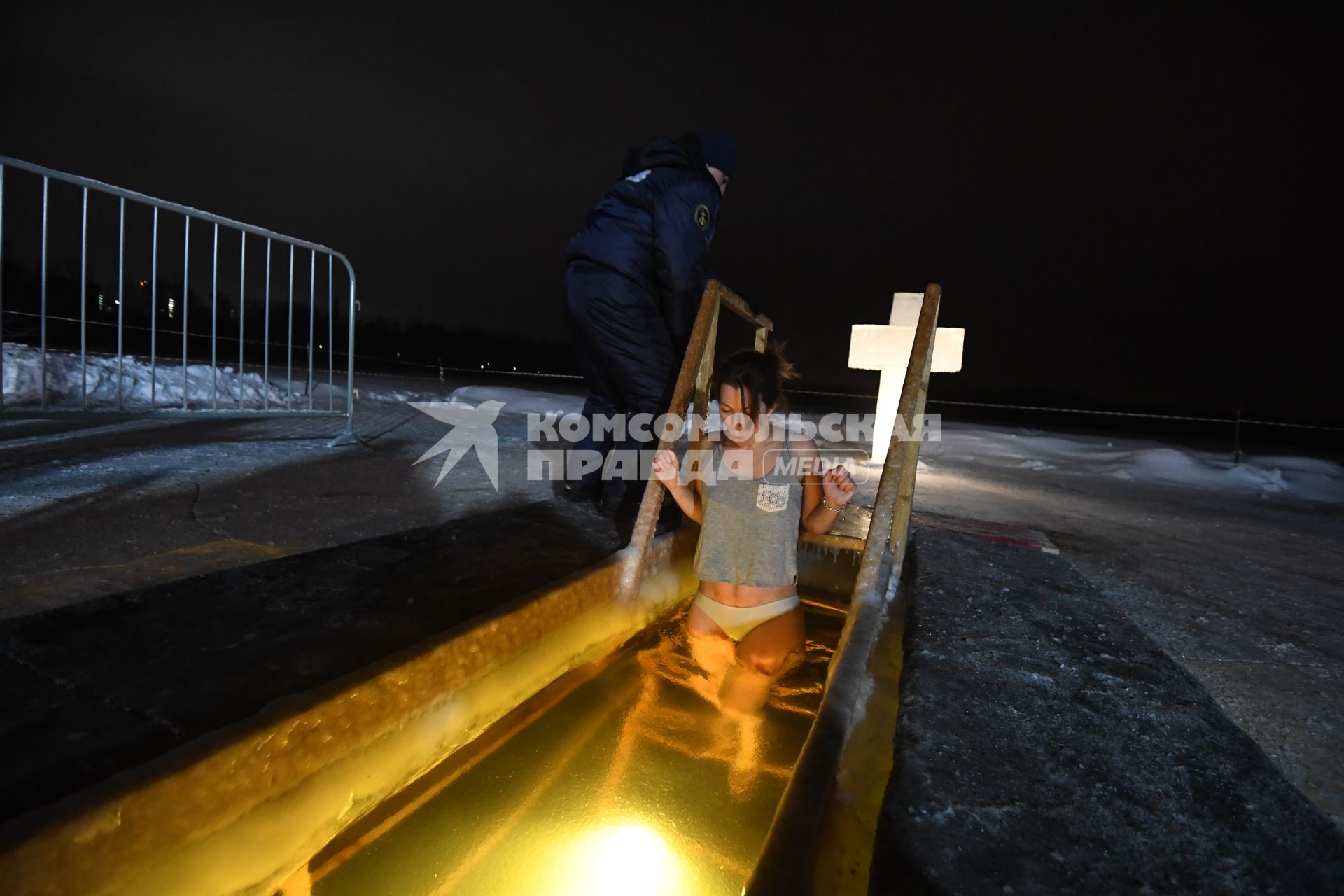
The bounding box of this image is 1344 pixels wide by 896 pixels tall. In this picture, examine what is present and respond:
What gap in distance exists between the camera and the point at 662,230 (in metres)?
2.98

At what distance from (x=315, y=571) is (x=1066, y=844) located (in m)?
1.96

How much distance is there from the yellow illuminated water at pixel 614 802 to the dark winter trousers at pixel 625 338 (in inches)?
56.0

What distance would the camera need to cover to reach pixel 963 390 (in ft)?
163

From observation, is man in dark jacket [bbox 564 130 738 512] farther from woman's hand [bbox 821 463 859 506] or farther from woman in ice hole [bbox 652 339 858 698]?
woman's hand [bbox 821 463 859 506]

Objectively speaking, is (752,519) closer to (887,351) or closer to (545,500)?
(545,500)

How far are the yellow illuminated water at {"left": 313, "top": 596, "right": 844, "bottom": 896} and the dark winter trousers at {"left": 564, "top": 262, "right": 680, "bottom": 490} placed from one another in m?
1.42

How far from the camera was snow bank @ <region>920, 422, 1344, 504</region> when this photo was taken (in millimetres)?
6074

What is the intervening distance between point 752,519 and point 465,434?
14.0 ft

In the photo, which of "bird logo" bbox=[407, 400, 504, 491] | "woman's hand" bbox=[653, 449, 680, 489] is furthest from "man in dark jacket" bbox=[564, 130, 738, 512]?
"bird logo" bbox=[407, 400, 504, 491]

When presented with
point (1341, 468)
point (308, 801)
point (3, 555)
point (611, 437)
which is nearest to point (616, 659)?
point (308, 801)

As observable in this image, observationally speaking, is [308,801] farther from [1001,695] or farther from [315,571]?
[1001,695]

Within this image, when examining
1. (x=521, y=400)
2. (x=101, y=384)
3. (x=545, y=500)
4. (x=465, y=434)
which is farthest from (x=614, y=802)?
(x=521, y=400)

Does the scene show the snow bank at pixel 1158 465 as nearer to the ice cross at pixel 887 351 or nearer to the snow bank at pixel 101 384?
the ice cross at pixel 887 351

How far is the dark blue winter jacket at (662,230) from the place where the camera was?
300cm
